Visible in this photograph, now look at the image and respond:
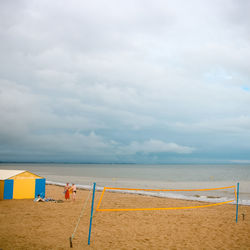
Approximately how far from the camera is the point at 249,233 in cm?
862

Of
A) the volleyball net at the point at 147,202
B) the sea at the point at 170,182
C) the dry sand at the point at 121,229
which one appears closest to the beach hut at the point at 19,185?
the dry sand at the point at 121,229

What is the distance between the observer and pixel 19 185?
14891 mm

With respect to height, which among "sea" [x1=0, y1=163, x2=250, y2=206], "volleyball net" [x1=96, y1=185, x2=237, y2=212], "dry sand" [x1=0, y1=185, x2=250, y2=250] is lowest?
"sea" [x1=0, y1=163, x2=250, y2=206]

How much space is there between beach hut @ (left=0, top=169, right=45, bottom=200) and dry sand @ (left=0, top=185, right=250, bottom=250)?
1909mm

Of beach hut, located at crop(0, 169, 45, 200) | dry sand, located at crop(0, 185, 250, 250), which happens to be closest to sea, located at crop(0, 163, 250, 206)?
Result: dry sand, located at crop(0, 185, 250, 250)

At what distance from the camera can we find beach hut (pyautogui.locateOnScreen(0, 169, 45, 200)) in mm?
14375

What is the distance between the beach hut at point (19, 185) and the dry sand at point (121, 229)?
1.91 meters

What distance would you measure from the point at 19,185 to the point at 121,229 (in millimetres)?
8616

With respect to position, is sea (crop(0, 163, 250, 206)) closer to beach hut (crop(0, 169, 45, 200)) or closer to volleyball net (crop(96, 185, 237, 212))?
volleyball net (crop(96, 185, 237, 212))

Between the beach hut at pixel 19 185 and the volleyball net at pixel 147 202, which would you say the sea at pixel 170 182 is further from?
the beach hut at pixel 19 185

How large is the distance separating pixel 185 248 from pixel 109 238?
2.34 meters

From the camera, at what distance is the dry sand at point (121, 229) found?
7137 mm

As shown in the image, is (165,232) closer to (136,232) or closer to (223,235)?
(136,232)

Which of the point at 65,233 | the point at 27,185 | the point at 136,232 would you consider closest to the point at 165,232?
the point at 136,232
